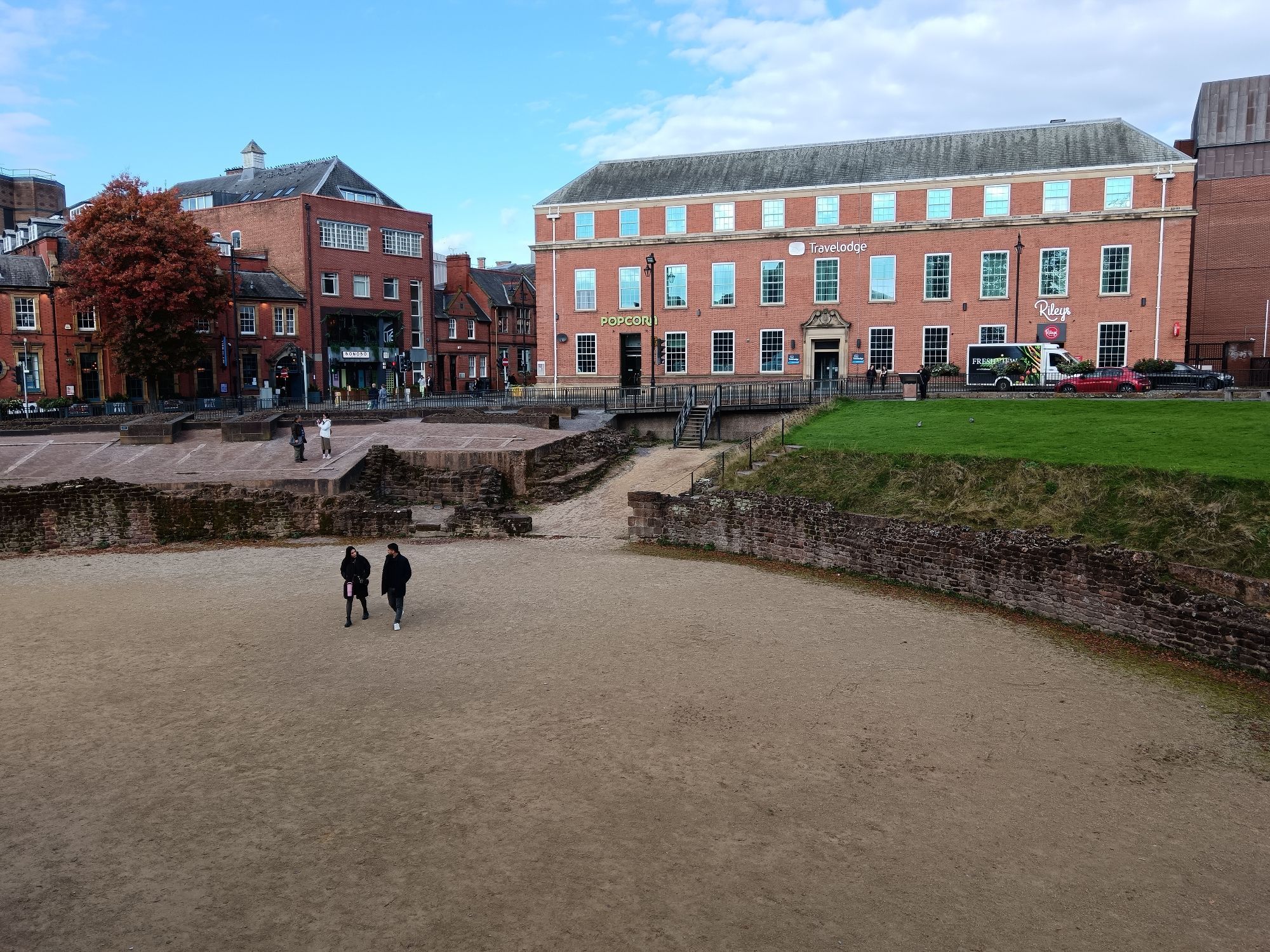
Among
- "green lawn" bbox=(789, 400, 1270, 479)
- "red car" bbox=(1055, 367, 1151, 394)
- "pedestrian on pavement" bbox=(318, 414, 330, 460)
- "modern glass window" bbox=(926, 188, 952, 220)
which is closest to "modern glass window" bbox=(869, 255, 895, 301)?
"modern glass window" bbox=(926, 188, 952, 220)

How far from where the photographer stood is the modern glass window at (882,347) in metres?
47.6

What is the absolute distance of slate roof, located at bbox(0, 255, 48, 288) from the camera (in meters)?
43.2

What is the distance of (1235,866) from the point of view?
23.4ft

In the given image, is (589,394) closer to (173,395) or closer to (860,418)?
(860,418)

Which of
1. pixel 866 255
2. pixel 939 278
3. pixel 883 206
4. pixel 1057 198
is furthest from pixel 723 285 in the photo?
pixel 1057 198

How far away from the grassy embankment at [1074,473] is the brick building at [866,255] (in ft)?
68.8

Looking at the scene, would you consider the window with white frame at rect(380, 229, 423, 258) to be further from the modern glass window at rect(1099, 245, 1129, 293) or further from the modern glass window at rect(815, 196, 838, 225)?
the modern glass window at rect(1099, 245, 1129, 293)

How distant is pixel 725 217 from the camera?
4928cm

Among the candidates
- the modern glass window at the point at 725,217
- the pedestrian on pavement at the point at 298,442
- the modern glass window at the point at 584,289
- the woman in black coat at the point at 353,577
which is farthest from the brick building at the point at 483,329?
the woman in black coat at the point at 353,577

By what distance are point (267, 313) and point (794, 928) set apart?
52.0 m

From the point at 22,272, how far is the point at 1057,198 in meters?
50.6

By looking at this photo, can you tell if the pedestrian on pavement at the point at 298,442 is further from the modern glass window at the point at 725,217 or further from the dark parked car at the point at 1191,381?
the dark parked car at the point at 1191,381

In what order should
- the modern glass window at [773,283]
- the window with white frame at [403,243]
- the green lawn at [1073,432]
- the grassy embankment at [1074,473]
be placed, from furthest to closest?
the window with white frame at [403,243] → the modern glass window at [773,283] → the green lawn at [1073,432] → the grassy embankment at [1074,473]

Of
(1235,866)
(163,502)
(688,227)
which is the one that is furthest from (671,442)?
(1235,866)
